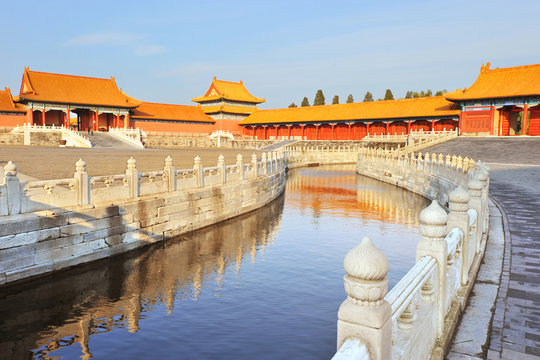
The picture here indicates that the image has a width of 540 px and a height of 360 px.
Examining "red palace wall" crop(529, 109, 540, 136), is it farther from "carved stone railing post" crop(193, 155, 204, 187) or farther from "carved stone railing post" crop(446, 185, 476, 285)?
"carved stone railing post" crop(446, 185, 476, 285)

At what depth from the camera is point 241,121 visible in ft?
189

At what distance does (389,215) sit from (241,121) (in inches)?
1693

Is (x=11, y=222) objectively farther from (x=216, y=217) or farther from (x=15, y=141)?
(x=15, y=141)

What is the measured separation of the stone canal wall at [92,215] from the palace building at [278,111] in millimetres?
30812

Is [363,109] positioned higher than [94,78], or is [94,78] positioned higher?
[94,78]

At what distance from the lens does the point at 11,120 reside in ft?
140

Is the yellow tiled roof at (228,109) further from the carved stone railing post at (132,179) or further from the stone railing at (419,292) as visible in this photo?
the stone railing at (419,292)

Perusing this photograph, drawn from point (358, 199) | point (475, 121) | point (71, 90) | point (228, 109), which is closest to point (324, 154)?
point (475, 121)

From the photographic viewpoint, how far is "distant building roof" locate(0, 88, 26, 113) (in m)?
42.2

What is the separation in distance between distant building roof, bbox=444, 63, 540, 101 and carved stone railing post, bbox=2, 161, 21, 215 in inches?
1444

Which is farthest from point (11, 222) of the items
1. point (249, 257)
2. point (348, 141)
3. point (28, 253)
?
point (348, 141)

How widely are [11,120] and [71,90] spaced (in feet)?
22.1

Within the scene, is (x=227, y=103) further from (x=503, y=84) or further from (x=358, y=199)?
(x=358, y=199)

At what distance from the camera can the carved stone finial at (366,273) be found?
217 centimetres
